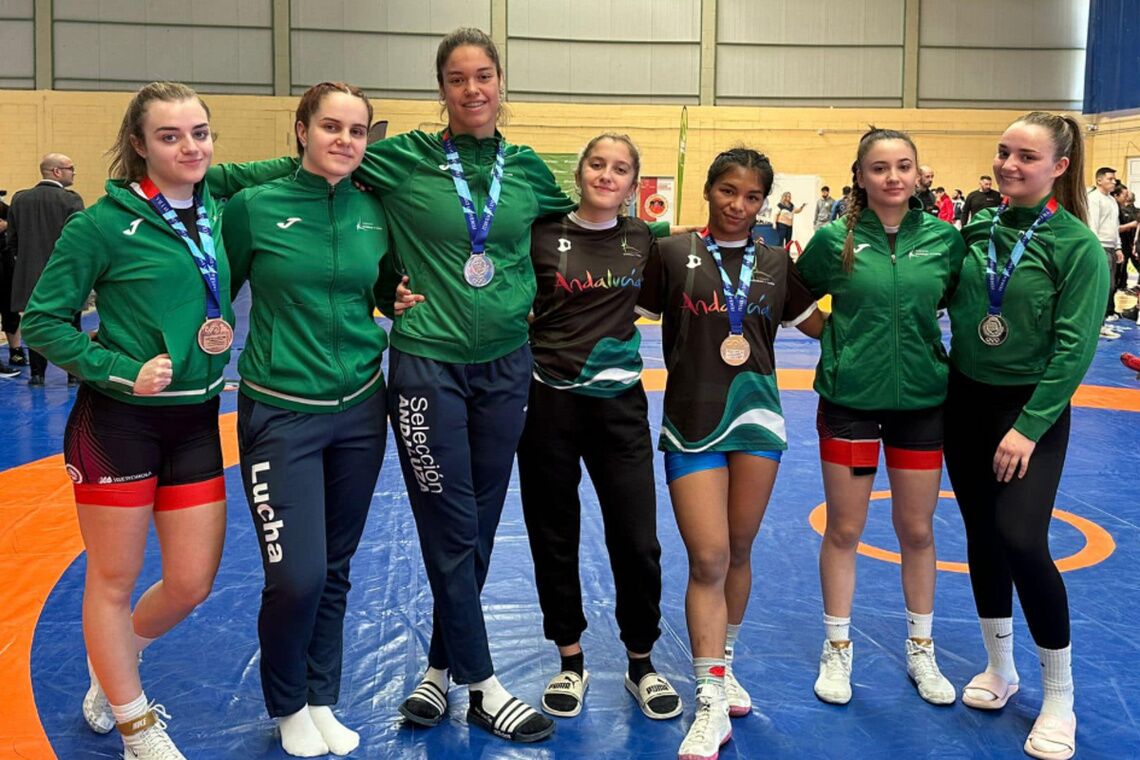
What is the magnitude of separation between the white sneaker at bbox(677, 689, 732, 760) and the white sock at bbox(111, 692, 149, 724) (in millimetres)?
1506

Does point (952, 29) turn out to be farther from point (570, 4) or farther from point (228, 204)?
point (228, 204)

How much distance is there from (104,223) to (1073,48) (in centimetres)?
2407

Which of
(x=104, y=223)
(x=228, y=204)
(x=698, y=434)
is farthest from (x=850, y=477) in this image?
(x=104, y=223)

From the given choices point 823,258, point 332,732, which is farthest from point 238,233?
point 823,258

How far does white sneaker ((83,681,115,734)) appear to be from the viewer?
305 centimetres

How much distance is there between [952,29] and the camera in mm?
22109

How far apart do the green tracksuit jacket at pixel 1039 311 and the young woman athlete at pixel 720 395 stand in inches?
23.7

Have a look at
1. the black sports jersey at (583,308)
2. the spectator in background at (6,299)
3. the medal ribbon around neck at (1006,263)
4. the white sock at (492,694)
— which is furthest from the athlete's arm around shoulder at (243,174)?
the spectator in background at (6,299)

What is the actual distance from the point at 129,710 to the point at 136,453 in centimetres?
73

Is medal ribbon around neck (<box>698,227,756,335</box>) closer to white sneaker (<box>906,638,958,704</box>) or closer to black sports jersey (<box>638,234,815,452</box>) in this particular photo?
black sports jersey (<box>638,234,815,452</box>)

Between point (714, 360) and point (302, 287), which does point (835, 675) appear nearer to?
point (714, 360)

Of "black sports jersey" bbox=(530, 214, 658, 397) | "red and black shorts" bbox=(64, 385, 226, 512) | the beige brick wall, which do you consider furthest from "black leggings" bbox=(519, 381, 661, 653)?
the beige brick wall

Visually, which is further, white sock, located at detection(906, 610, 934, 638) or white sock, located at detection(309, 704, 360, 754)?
white sock, located at detection(906, 610, 934, 638)

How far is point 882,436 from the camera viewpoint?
3359 mm
